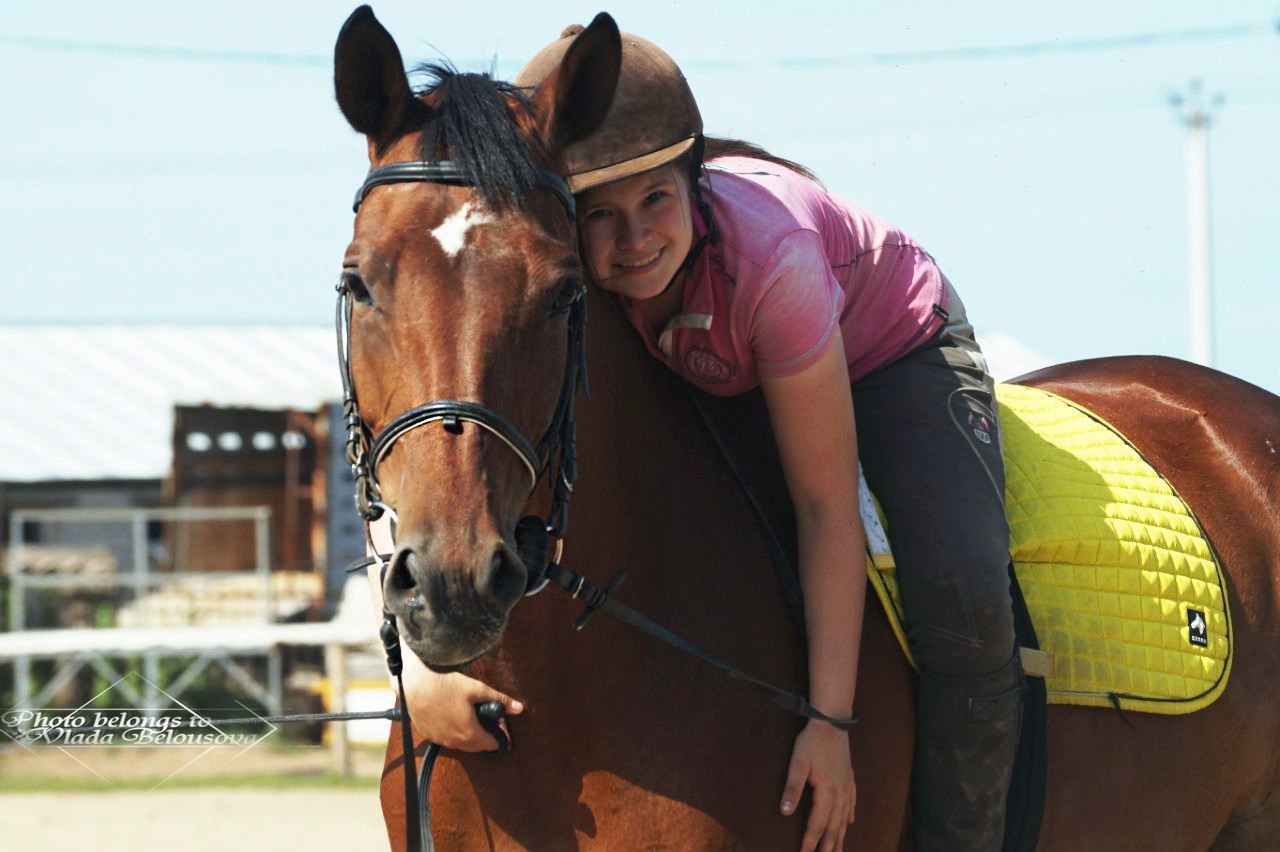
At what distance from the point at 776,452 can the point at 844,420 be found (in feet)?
1.19

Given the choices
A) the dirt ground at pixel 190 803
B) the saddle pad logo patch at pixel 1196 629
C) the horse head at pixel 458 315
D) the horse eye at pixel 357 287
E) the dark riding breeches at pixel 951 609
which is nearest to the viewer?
the horse head at pixel 458 315

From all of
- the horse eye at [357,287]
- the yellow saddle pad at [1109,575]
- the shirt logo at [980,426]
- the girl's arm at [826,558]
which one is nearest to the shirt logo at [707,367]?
the girl's arm at [826,558]

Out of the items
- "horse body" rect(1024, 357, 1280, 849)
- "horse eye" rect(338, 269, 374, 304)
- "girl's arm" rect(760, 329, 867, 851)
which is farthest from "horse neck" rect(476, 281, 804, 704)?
"horse body" rect(1024, 357, 1280, 849)

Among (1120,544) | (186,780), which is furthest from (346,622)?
(1120,544)

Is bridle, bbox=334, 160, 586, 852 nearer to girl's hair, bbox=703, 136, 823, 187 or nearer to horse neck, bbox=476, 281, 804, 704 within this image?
horse neck, bbox=476, 281, 804, 704

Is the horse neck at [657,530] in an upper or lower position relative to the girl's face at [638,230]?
lower

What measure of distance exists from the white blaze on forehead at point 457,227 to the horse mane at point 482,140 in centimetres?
3

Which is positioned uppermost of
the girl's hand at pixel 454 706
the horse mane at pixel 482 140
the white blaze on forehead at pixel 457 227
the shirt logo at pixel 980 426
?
the horse mane at pixel 482 140

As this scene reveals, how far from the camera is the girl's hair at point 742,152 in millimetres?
3430

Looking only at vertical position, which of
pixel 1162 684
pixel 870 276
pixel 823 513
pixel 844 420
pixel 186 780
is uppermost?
pixel 870 276

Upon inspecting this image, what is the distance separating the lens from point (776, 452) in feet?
10.2

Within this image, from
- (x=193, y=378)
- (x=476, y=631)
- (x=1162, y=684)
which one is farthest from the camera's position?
(x=193, y=378)

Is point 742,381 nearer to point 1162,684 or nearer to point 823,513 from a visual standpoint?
point 823,513

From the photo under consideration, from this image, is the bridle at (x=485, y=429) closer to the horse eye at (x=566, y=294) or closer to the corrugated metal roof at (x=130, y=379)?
the horse eye at (x=566, y=294)
